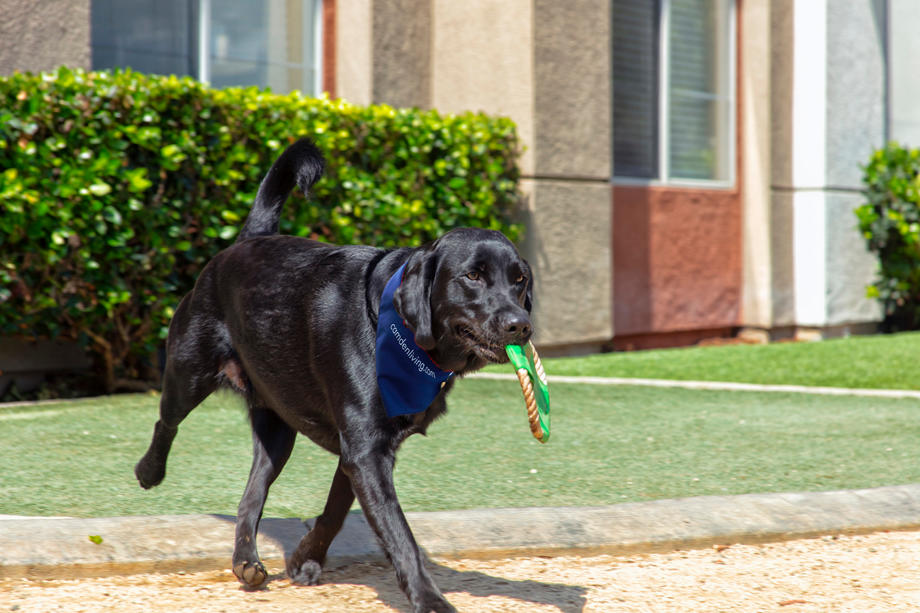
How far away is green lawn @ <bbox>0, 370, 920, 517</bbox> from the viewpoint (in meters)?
4.39

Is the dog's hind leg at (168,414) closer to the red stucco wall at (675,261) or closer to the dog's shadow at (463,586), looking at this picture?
the dog's shadow at (463,586)

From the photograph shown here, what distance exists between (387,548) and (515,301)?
0.76 m

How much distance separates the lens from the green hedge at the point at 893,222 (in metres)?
11.7

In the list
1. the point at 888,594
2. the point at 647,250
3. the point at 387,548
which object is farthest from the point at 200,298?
the point at 647,250

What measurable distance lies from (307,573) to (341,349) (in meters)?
0.75

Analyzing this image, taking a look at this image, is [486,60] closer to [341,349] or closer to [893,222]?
[893,222]

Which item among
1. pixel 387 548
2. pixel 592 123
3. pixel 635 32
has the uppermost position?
pixel 635 32

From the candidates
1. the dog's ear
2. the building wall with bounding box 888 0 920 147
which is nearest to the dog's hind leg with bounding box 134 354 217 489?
the dog's ear

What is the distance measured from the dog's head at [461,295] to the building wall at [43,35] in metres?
5.01

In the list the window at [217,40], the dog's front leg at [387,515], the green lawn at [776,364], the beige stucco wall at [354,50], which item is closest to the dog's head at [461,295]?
the dog's front leg at [387,515]

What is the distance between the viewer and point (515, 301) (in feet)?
9.91

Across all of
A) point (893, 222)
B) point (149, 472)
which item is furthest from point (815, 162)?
point (149, 472)

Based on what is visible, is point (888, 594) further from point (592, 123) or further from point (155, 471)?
point (592, 123)

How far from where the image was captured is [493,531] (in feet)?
12.3
